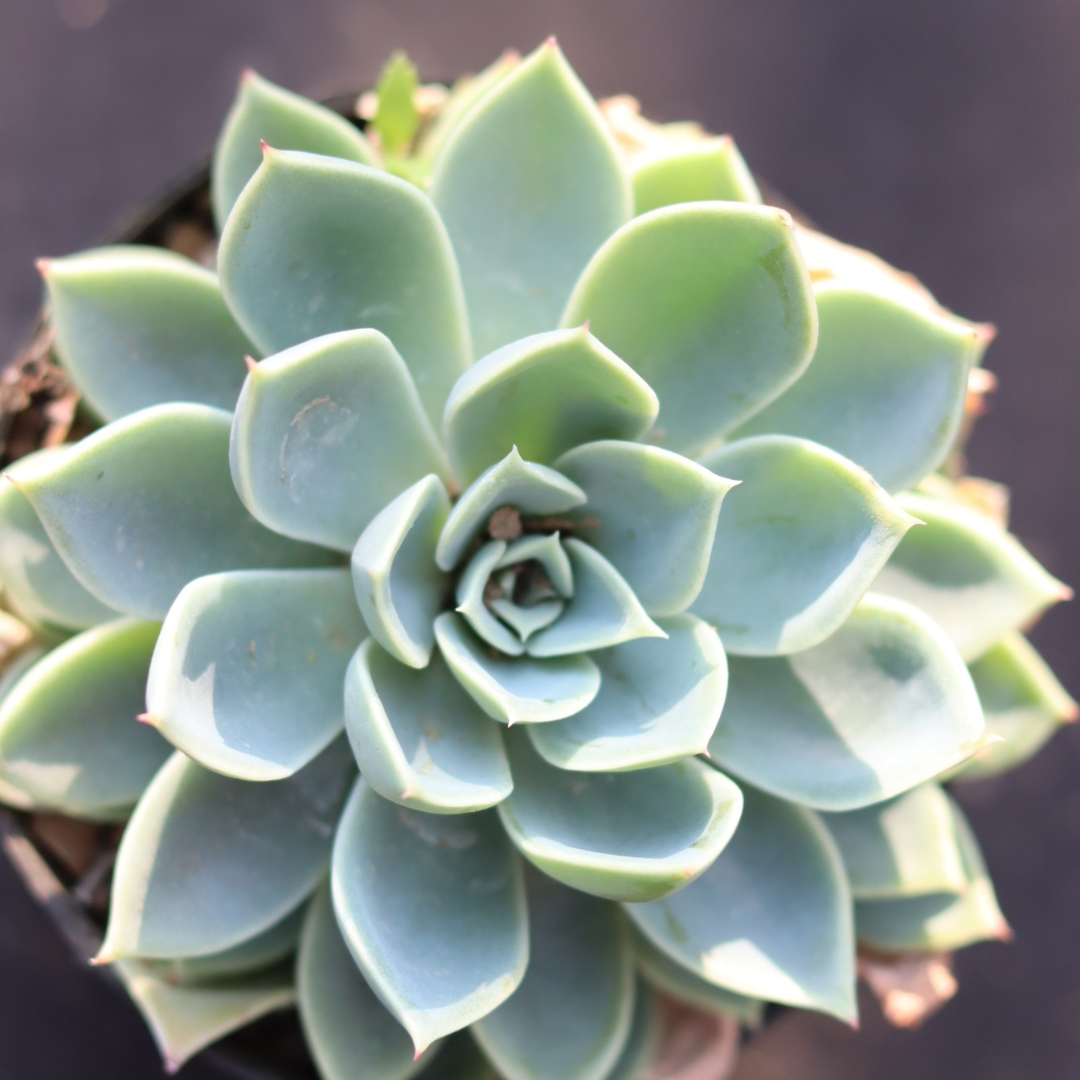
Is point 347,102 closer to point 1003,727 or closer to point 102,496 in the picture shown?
point 102,496

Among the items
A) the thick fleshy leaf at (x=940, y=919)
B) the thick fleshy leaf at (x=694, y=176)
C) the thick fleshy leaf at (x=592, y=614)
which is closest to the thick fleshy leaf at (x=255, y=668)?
the thick fleshy leaf at (x=592, y=614)

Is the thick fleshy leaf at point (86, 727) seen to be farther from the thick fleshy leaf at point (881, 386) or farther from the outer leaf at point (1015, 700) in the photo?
the outer leaf at point (1015, 700)

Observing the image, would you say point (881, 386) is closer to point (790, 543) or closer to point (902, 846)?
point (790, 543)

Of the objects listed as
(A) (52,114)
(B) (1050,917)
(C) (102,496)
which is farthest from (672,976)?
(A) (52,114)

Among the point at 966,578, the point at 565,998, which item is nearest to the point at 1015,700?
the point at 966,578

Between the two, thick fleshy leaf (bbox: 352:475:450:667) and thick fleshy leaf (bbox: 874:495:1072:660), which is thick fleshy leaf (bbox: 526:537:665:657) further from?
thick fleshy leaf (bbox: 874:495:1072:660)
